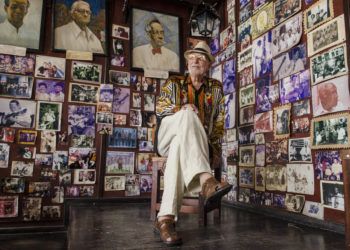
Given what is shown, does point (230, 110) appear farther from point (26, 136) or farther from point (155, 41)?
point (26, 136)

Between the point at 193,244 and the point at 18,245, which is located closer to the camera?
the point at 193,244

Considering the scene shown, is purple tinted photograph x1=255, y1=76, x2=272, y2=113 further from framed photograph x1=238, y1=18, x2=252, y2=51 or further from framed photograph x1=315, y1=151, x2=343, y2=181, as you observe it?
framed photograph x1=315, y1=151, x2=343, y2=181

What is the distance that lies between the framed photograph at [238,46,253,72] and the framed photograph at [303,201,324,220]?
1.39 m

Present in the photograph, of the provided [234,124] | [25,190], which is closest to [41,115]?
[25,190]

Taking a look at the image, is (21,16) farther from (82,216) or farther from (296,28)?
(296,28)

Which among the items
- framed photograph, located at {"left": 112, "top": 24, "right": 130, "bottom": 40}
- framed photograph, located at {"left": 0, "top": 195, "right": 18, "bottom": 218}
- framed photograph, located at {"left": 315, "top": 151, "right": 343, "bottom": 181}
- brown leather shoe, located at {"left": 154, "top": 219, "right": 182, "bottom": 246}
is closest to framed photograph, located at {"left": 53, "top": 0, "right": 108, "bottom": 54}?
framed photograph, located at {"left": 112, "top": 24, "right": 130, "bottom": 40}

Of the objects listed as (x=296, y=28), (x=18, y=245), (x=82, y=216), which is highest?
(x=296, y=28)

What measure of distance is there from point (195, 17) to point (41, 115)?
1.98 meters

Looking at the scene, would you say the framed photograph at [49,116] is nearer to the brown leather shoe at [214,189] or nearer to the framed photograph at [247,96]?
the framed photograph at [247,96]

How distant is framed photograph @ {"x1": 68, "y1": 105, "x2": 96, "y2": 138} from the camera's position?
3.27m

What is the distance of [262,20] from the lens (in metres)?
2.81

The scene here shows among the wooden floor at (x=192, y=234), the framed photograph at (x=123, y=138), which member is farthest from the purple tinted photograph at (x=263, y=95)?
the framed photograph at (x=123, y=138)

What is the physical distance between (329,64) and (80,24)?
2.56m

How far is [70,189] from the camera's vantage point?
3205mm
